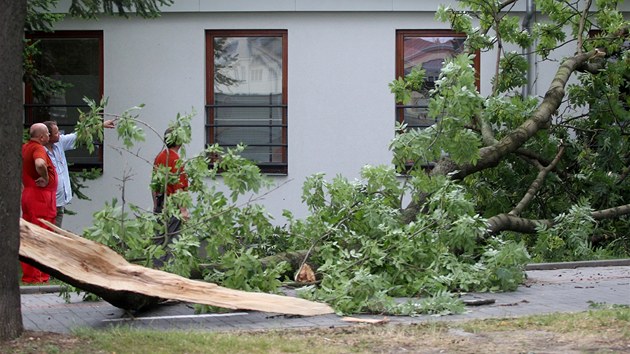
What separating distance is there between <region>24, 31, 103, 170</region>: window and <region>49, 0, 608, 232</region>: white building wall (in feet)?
0.88

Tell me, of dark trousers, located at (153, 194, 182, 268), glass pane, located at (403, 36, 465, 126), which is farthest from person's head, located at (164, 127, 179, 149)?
glass pane, located at (403, 36, 465, 126)

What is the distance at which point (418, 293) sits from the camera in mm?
10891

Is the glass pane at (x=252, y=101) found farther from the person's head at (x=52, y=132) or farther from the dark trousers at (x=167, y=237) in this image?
the dark trousers at (x=167, y=237)

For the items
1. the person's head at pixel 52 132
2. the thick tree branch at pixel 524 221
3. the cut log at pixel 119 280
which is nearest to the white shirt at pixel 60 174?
the person's head at pixel 52 132

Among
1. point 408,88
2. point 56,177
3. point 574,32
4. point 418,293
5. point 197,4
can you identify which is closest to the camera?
point 418,293

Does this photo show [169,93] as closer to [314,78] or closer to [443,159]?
[314,78]

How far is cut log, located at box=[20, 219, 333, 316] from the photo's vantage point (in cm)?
907

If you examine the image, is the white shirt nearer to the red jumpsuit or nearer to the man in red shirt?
the red jumpsuit

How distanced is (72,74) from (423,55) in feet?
21.5

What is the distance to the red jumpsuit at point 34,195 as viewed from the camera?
1252 centimetres

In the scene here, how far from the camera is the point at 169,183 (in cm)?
1101

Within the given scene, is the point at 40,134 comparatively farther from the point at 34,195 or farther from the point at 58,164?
the point at 58,164

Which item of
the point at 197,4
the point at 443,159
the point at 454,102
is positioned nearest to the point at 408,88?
the point at 443,159

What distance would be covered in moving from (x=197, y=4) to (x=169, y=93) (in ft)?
5.58
